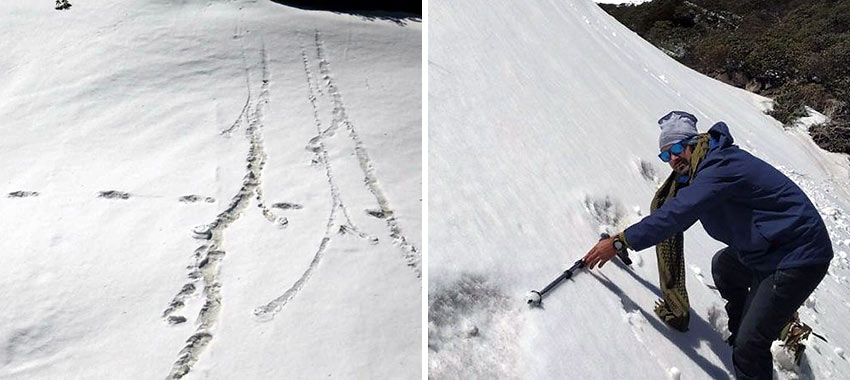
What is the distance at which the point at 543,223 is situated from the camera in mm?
3559

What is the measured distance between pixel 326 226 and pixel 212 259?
0.88 metres

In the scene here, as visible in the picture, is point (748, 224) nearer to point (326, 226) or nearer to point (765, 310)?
point (765, 310)

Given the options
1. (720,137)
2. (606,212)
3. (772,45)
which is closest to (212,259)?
(606,212)

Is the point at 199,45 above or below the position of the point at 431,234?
below

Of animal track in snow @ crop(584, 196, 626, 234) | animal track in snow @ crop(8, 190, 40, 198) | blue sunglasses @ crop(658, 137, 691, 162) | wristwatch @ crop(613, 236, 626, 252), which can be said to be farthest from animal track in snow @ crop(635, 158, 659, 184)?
animal track in snow @ crop(8, 190, 40, 198)

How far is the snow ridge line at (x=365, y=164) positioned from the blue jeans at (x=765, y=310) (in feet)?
7.26

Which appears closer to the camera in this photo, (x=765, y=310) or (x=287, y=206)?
(x=765, y=310)

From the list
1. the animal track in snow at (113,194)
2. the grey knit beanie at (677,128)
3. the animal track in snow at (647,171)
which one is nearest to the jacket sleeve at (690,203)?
the grey knit beanie at (677,128)

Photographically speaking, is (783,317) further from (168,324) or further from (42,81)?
(42,81)

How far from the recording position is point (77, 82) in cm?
680

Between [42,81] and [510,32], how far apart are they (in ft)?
13.8

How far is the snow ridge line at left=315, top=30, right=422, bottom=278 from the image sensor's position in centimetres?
528

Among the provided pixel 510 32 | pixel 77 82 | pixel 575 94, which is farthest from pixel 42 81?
pixel 575 94

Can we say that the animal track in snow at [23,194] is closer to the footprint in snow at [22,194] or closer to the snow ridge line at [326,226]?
the footprint in snow at [22,194]
